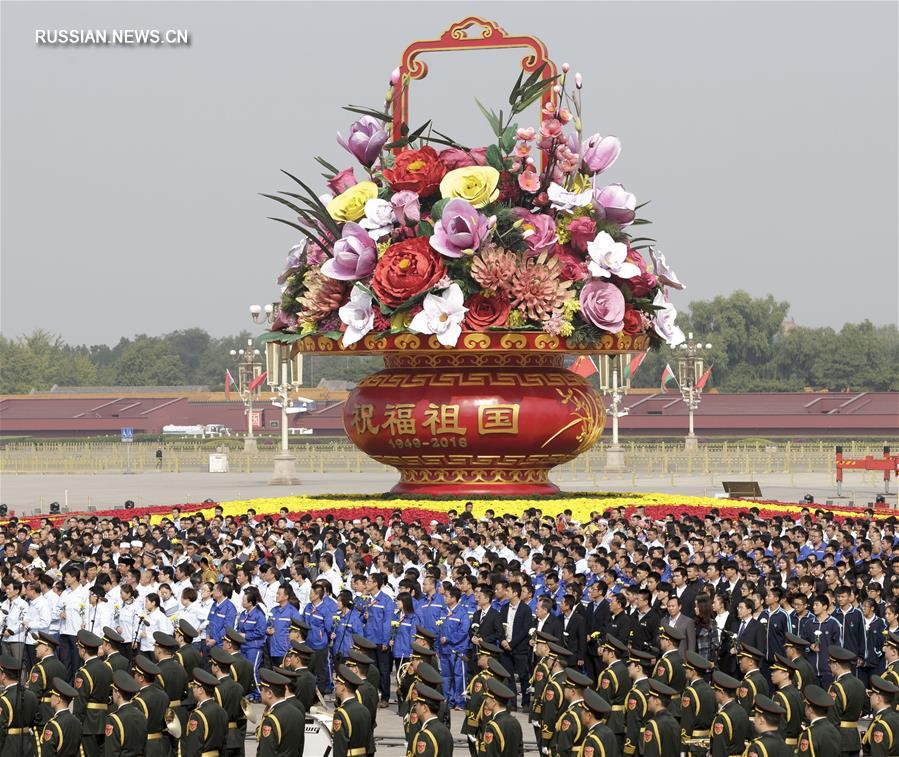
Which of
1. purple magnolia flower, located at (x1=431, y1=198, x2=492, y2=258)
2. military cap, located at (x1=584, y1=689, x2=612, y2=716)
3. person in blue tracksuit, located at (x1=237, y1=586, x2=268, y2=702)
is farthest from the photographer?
purple magnolia flower, located at (x1=431, y1=198, x2=492, y2=258)

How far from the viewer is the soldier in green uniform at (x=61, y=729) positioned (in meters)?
11.9

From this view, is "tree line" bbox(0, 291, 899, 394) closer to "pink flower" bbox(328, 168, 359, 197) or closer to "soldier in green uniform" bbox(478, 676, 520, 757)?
"pink flower" bbox(328, 168, 359, 197)

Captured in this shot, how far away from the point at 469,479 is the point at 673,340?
5.01 metres

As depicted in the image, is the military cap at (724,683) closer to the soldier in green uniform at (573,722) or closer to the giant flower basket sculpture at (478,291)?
the soldier in green uniform at (573,722)

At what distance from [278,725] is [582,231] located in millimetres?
18378

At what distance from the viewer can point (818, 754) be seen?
1101cm

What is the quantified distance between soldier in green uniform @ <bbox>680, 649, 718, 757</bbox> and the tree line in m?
102

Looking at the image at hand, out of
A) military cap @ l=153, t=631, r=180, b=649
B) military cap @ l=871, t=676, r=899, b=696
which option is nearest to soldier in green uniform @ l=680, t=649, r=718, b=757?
military cap @ l=871, t=676, r=899, b=696

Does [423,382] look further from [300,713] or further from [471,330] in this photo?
[300,713]

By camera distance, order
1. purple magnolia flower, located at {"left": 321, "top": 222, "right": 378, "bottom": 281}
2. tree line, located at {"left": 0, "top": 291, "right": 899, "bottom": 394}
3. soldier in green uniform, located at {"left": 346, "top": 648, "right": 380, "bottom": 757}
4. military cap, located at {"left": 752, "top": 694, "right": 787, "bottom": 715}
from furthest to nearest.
A: tree line, located at {"left": 0, "top": 291, "right": 899, "bottom": 394} → purple magnolia flower, located at {"left": 321, "top": 222, "right": 378, "bottom": 281} → soldier in green uniform, located at {"left": 346, "top": 648, "right": 380, "bottom": 757} → military cap, located at {"left": 752, "top": 694, "right": 787, "bottom": 715}

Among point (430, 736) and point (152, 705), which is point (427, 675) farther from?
point (152, 705)

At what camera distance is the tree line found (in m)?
114

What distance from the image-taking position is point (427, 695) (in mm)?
11461

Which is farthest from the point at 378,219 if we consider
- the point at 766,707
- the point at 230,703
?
the point at 766,707
